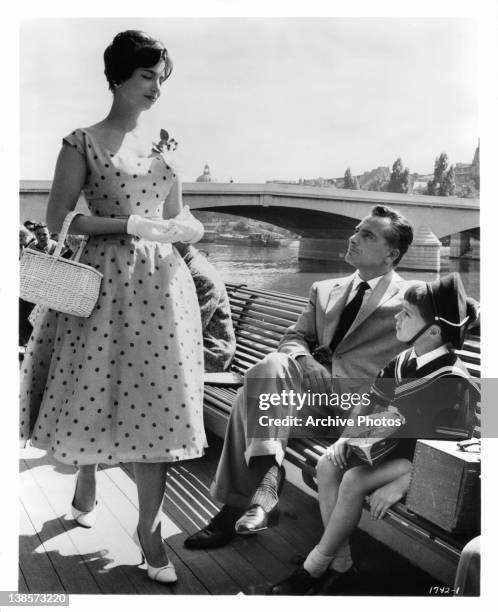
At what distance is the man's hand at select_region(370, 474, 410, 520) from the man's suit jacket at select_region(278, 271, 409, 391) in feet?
1.13

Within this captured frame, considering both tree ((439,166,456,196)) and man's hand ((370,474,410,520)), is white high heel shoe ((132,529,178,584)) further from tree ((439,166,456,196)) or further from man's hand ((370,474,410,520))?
tree ((439,166,456,196))

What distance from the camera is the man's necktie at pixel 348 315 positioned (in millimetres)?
2748

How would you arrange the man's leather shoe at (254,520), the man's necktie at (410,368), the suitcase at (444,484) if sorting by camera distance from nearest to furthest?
the suitcase at (444,484) < the man's necktie at (410,368) < the man's leather shoe at (254,520)

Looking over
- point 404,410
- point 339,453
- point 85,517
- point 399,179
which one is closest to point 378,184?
point 399,179

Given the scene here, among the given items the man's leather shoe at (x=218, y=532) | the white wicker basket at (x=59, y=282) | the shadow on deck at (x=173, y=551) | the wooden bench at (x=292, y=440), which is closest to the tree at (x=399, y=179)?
the wooden bench at (x=292, y=440)

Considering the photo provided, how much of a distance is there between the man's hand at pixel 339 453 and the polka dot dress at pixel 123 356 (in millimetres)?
425

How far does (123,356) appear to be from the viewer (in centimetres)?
253

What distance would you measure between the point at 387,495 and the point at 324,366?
20.7 inches

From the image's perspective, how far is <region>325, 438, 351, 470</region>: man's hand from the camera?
256 centimetres

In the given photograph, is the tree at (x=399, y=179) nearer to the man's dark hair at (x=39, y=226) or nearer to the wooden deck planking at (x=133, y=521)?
the man's dark hair at (x=39, y=226)

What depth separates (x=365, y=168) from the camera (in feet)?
8.75

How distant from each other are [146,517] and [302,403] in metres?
0.65

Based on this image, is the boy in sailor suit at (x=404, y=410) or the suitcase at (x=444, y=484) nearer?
the suitcase at (x=444, y=484)
